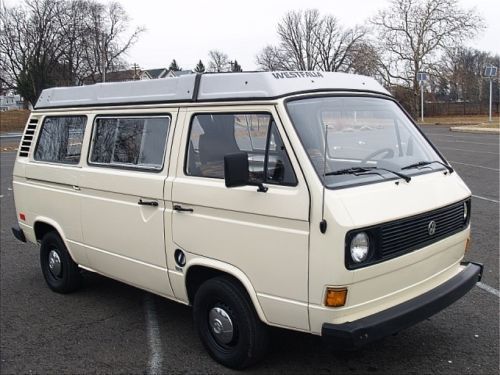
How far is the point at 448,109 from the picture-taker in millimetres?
54531

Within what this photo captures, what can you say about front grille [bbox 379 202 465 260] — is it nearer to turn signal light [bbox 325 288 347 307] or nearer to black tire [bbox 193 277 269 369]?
turn signal light [bbox 325 288 347 307]

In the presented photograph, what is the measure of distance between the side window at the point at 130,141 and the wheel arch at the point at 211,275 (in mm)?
880

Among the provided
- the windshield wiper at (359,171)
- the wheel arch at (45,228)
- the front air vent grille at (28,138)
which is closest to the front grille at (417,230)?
the windshield wiper at (359,171)

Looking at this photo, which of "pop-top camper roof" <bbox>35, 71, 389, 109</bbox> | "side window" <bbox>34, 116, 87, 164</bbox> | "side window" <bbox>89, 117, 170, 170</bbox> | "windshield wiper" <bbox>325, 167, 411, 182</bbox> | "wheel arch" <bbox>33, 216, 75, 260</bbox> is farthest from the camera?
"wheel arch" <bbox>33, 216, 75, 260</bbox>

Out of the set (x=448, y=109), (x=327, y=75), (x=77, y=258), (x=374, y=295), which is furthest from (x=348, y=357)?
(x=448, y=109)

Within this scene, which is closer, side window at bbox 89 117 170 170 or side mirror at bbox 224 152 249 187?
side mirror at bbox 224 152 249 187

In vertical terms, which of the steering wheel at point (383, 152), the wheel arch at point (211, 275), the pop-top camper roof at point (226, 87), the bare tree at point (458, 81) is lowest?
the wheel arch at point (211, 275)

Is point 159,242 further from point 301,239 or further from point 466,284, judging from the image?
point 466,284

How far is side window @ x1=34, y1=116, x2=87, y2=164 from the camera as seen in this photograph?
532 centimetres

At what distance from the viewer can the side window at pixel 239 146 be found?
3534 millimetres

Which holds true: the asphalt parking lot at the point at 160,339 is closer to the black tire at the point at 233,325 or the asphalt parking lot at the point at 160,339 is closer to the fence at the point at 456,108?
the black tire at the point at 233,325

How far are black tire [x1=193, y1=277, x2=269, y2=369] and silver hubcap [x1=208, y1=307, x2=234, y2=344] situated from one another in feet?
0.07

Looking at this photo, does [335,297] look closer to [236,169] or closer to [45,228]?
[236,169]

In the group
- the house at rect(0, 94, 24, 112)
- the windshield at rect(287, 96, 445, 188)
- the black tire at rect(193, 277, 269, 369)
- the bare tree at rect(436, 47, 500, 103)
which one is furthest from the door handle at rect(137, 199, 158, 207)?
the house at rect(0, 94, 24, 112)
